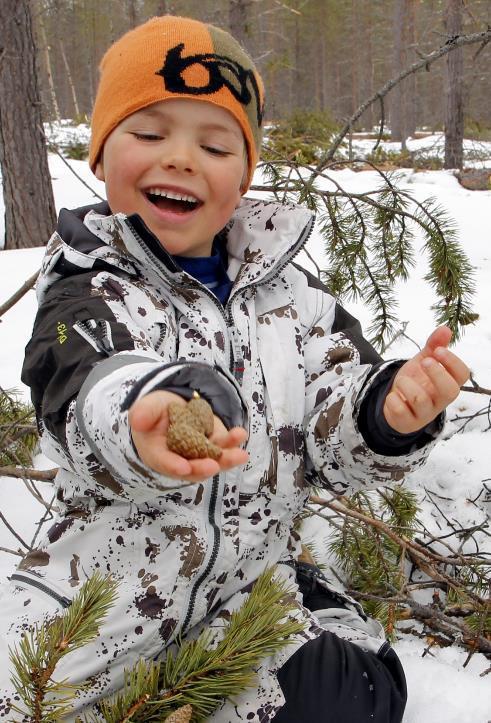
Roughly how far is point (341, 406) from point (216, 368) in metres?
0.48

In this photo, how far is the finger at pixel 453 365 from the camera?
91 centimetres

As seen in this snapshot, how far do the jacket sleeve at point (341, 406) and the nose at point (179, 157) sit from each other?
430 mm

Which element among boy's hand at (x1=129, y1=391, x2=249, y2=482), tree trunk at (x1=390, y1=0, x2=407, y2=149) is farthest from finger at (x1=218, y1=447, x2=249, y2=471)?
tree trunk at (x1=390, y1=0, x2=407, y2=149)

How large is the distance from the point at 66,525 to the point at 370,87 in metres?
23.3

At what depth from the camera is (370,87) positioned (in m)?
21.7

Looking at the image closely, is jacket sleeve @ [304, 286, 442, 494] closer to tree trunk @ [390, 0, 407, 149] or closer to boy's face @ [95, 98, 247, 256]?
boy's face @ [95, 98, 247, 256]

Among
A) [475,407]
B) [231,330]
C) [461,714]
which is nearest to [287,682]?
[461,714]

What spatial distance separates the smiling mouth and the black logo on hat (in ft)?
0.64

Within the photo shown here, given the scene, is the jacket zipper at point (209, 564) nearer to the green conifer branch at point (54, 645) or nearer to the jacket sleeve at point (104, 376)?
the jacket sleeve at point (104, 376)

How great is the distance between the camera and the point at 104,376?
0.80m

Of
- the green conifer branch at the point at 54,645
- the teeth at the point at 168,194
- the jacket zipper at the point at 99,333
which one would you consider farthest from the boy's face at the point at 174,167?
the green conifer branch at the point at 54,645

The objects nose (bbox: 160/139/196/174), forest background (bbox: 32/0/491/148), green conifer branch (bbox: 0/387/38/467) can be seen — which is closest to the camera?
nose (bbox: 160/139/196/174)

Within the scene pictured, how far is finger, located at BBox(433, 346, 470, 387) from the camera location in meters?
0.91

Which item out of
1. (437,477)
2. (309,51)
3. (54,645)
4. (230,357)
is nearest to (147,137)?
(230,357)
